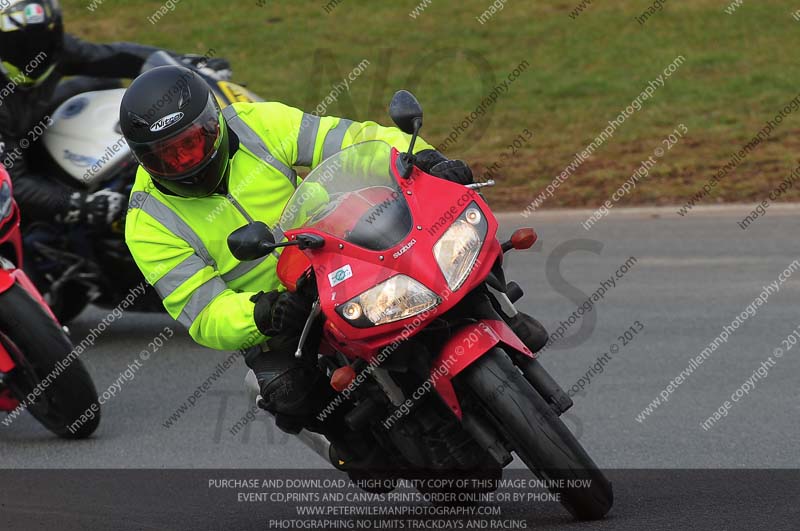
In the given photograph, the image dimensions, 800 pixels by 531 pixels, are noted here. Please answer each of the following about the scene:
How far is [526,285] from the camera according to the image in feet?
34.0

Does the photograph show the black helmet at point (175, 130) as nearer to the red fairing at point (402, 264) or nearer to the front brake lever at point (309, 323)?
the red fairing at point (402, 264)

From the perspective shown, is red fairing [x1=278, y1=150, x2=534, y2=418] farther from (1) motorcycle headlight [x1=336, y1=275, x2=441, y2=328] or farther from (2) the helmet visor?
(2) the helmet visor

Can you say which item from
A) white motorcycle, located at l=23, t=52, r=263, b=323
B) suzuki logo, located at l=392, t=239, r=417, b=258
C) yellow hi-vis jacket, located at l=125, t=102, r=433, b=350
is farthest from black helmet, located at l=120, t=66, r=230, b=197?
white motorcycle, located at l=23, t=52, r=263, b=323

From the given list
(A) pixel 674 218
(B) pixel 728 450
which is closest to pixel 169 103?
(B) pixel 728 450

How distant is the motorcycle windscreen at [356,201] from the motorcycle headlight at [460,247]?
5.3 inches

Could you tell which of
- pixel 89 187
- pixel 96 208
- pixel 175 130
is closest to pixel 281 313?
pixel 175 130

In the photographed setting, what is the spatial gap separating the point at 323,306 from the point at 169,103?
105 centimetres

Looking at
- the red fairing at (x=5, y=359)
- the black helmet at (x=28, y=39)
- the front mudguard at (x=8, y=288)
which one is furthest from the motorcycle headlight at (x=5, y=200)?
the black helmet at (x=28, y=39)

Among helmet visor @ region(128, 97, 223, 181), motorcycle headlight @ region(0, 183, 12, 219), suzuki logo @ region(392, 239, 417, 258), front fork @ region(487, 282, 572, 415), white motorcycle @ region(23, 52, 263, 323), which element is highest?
suzuki logo @ region(392, 239, 417, 258)

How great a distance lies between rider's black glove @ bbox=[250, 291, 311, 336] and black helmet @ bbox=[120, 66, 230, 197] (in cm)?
65

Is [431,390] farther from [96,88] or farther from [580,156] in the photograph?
[580,156]

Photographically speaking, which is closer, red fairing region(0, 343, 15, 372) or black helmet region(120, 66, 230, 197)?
black helmet region(120, 66, 230, 197)

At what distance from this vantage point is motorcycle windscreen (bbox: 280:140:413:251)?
15.3 ft

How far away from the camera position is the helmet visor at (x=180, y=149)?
5039 millimetres
